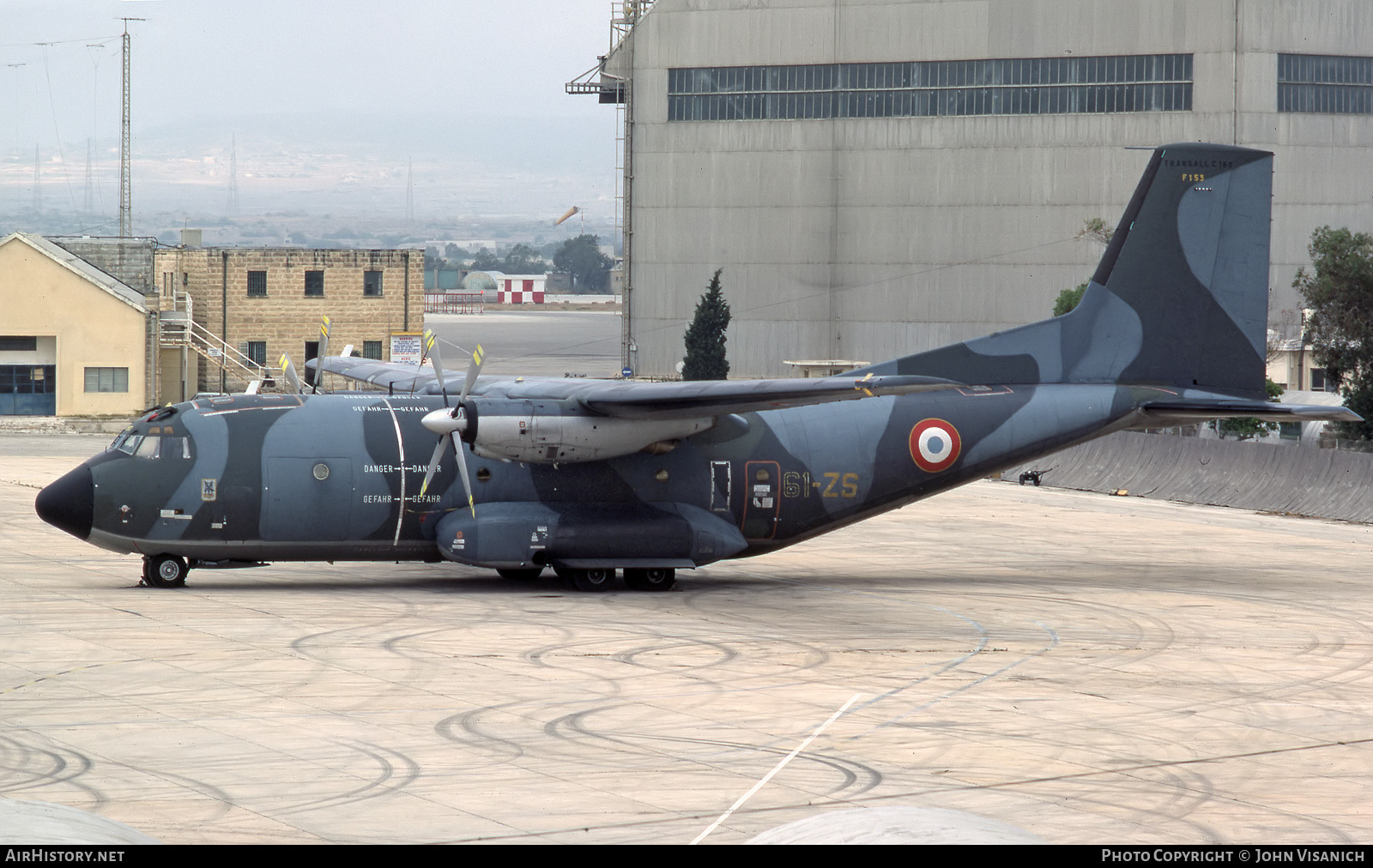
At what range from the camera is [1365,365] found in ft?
166

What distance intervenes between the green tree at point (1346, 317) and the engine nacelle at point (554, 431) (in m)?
34.0

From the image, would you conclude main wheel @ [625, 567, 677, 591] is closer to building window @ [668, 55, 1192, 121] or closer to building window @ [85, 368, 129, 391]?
building window @ [85, 368, 129, 391]

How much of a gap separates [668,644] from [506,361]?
4112 inches

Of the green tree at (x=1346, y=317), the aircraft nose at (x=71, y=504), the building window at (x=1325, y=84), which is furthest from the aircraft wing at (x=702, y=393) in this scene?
the building window at (x=1325, y=84)

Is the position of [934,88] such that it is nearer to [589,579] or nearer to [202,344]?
[202,344]

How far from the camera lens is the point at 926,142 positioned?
277 ft

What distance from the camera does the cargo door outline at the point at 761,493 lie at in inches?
1015

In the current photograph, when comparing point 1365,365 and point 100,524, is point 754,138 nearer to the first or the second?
point 1365,365

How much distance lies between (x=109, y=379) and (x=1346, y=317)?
170ft

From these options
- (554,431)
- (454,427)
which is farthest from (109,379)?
(454,427)

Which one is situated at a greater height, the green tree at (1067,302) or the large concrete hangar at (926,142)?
the large concrete hangar at (926,142)

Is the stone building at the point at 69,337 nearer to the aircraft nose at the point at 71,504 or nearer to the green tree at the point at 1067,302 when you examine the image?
the green tree at the point at 1067,302

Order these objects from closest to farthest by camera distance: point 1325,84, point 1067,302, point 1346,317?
point 1346,317, point 1067,302, point 1325,84
